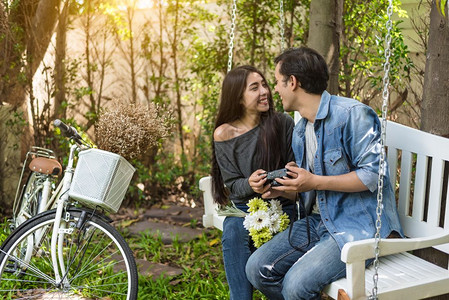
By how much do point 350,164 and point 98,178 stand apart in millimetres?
1330

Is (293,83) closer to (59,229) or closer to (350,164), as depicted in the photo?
(350,164)

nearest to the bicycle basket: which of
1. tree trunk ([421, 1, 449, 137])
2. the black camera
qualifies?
the black camera

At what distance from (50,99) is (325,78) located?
3963 millimetres

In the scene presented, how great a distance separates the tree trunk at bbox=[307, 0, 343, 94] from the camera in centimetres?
395

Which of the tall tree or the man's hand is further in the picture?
the tall tree

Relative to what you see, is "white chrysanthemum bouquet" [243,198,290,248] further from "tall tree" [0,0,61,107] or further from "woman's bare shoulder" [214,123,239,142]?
"tall tree" [0,0,61,107]

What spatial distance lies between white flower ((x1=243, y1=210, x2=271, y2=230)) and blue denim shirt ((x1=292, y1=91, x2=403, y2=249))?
32 centimetres

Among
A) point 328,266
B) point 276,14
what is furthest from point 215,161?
point 276,14

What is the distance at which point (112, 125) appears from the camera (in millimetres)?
3348

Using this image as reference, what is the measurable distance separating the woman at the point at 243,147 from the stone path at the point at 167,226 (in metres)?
1.24

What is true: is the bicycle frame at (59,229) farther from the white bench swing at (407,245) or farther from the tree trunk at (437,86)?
the tree trunk at (437,86)

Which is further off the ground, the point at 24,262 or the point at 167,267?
the point at 24,262

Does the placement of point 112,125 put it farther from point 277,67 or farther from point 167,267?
point 167,267

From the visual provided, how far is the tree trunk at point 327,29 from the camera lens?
395 cm
